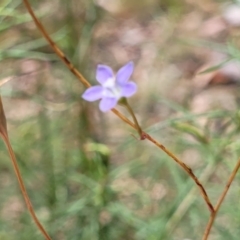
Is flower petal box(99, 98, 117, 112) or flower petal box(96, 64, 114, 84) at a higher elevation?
flower petal box(96, 64, 114, 84)

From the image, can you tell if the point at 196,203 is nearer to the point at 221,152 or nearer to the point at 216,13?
the point at 221,152

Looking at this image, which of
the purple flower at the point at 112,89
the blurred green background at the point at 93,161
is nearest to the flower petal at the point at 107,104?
the purple flower at the point at 112,89

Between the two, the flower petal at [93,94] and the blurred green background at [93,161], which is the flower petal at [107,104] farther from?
the blurred green background at [93,161]

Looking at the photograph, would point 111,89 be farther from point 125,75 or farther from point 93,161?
point 93,161

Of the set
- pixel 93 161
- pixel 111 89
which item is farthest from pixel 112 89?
pixel 93 161

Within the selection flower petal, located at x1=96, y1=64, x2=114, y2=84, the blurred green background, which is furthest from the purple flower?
the blurred green background

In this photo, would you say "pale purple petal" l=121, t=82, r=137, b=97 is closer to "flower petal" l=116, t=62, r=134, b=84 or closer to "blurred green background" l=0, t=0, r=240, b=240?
"flower petal" l=116, t=62, r=134, b=84

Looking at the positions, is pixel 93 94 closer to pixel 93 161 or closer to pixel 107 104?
Result: pixel 107 104

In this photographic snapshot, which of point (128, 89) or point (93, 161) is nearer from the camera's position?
point (128, 89)
